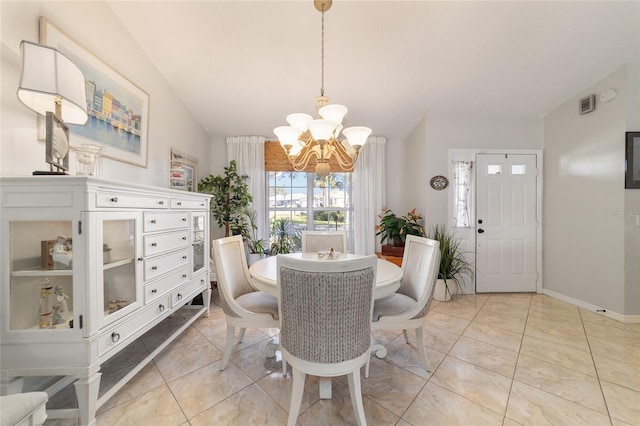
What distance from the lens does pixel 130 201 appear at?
1460 mm

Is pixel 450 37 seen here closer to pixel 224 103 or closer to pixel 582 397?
pixel 224 103

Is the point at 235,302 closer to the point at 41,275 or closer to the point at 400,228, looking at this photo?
the point at 41,275

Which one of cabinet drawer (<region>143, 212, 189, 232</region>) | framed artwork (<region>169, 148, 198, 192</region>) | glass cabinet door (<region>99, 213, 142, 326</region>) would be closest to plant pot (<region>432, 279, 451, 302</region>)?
cabinet drawer (<region>143, 212, 189, 232</region>)

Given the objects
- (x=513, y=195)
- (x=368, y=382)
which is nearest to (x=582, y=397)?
(x=368, y=382)

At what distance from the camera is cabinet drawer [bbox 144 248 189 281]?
1.62 m

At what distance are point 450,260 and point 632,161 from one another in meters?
2.03

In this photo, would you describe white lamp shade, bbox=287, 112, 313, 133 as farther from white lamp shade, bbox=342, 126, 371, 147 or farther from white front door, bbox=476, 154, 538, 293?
white front door, bbox=476, 154, 538, 293

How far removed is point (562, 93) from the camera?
9.59 ft

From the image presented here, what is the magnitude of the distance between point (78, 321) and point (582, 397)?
2.92 meters

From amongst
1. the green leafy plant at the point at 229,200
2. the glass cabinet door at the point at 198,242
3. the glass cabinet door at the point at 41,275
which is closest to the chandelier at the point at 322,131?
the glass cabinet door at the point at 198,242

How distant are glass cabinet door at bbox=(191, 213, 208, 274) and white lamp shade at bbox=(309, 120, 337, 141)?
4.78ft

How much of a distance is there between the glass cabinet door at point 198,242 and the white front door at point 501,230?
3.58m

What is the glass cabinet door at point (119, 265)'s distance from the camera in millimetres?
1308

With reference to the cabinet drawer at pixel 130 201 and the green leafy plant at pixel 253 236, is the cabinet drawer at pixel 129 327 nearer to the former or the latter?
the cabinet drawer at pixel 130 201
